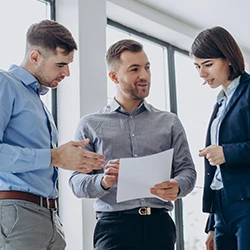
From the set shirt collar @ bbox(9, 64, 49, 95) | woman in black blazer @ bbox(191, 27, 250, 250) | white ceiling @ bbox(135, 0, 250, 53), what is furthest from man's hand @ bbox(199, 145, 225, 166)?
white ceiling @ bbox(135, 0, 250, 53)

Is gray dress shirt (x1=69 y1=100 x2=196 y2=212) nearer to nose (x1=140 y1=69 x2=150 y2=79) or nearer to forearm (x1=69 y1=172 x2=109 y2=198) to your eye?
forearm (x1=69 y1=172 x2=109 y2=198)

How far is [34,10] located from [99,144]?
1426 millimetres

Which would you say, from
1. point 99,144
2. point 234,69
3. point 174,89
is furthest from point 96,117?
point 174,89

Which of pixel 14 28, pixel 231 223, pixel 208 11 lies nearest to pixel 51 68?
pixel 231 223

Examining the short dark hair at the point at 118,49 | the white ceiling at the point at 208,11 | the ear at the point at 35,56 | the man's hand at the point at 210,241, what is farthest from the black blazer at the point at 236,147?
the white ceiling at the point at 208,11

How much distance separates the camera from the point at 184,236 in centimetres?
412

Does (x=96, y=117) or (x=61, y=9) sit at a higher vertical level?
(x=61, y=9)

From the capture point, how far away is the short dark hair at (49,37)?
1859 millimetres

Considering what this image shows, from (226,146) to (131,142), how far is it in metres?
0.39

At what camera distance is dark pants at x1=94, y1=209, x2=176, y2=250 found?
1908 mm

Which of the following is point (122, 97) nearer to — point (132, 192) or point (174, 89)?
point (132, 192)

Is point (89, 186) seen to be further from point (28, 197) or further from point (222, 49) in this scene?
point (222, 49)

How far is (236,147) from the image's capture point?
1.90m

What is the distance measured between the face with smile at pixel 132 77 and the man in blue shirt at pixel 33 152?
0.37 metres
